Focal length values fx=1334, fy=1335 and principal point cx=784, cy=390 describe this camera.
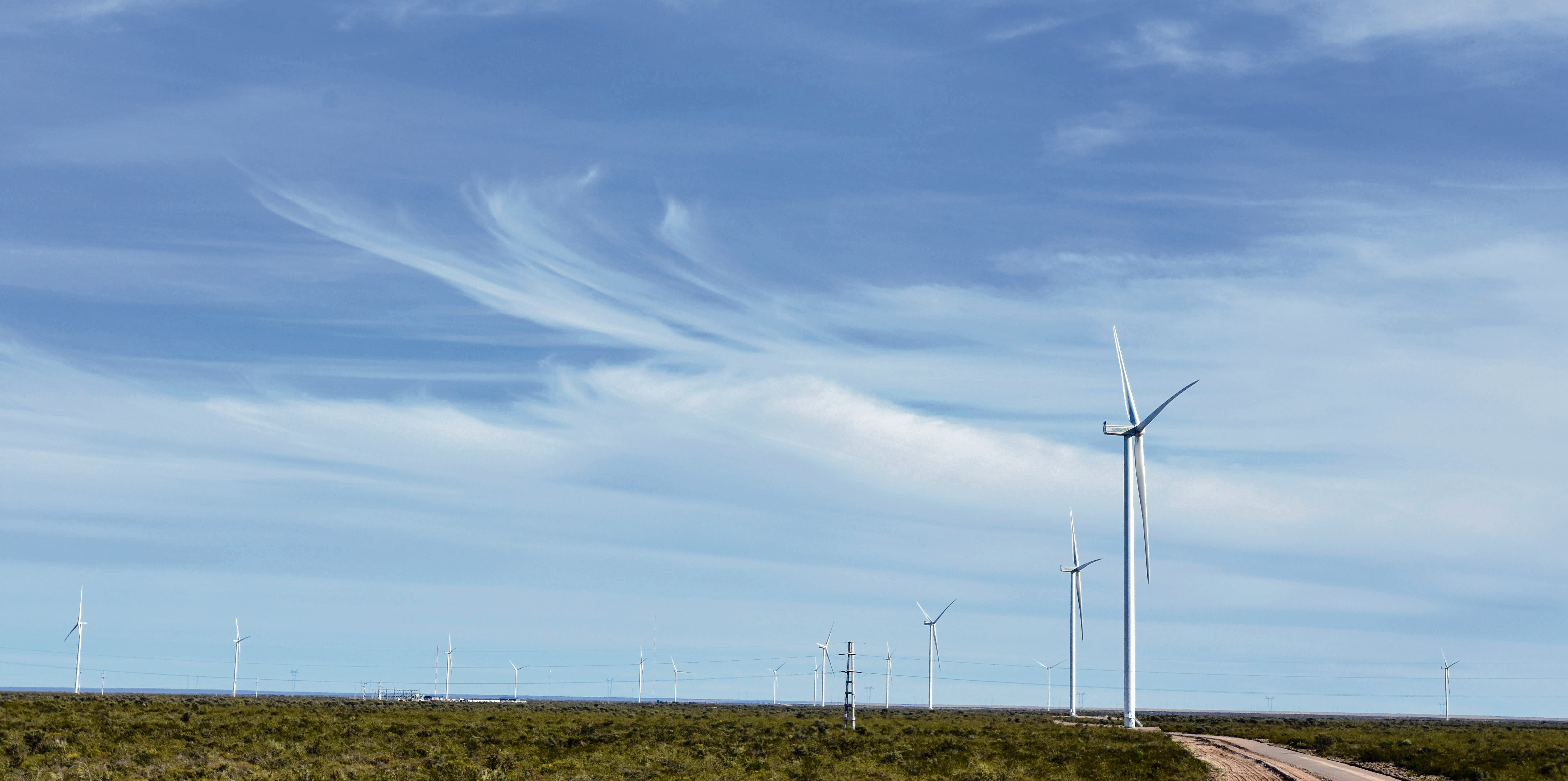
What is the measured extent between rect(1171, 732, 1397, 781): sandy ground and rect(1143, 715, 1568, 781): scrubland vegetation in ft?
7.84

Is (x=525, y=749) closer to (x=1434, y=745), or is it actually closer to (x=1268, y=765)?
(x=1268, y=765)

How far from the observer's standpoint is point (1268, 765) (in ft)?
209

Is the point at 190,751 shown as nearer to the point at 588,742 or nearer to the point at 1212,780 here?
the point at 588,742

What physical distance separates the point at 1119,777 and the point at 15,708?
71.3m

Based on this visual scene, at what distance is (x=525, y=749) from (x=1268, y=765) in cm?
3591

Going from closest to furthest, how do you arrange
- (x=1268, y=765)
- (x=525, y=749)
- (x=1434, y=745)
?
(x=1268, y=765), (x=525, y=749), (x=1434, y=745)

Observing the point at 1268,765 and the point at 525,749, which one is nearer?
the point at 1268,765

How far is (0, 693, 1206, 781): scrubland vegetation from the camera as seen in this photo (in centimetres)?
5359

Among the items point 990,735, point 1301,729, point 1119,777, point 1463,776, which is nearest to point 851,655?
point 990,735

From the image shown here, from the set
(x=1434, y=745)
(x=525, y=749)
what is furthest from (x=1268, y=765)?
(x=525, y=749)

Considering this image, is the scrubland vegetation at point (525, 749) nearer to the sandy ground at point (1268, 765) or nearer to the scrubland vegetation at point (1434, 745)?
the sandy ground at point (1268, 765)

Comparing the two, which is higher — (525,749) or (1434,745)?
(525,749)

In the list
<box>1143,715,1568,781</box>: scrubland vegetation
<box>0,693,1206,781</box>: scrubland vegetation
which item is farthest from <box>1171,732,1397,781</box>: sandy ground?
<box>1143,715,1568,781</box>: scrubland vegetation

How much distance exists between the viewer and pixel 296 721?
78188mm
